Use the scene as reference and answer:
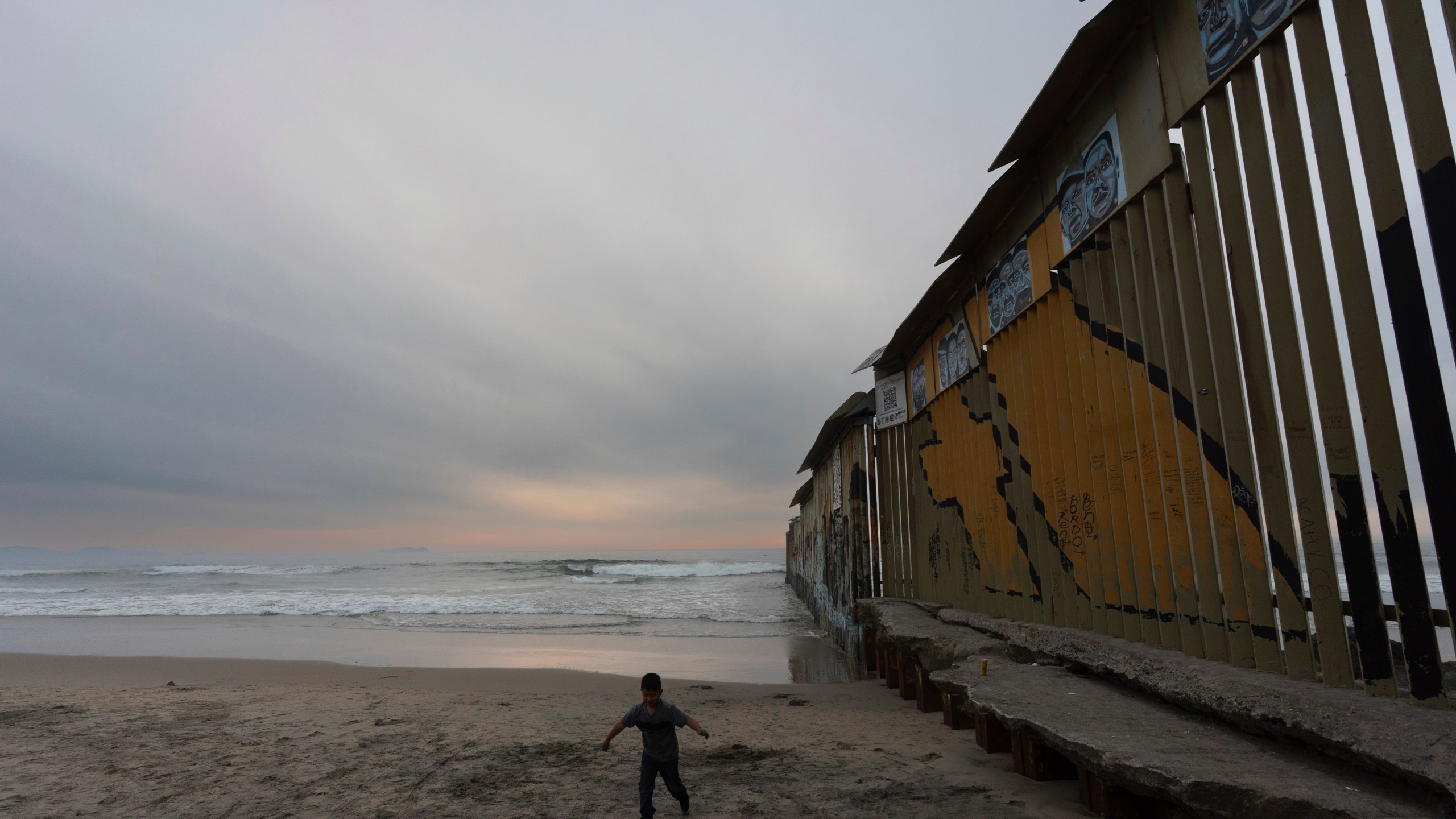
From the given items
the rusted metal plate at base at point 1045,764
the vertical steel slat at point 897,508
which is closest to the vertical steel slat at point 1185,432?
the rusted metal plate at base at point 1045,764

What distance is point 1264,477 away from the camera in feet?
13.6

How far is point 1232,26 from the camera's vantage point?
13.2ft

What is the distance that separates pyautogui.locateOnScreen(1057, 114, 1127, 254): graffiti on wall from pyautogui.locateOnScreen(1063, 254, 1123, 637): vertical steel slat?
0.29 meters

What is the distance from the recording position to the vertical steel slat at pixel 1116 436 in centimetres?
550

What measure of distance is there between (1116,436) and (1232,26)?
2868mm

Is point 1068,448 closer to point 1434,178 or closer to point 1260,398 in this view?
point 1260,398

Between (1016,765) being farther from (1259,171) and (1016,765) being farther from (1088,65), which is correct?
(1088,65)

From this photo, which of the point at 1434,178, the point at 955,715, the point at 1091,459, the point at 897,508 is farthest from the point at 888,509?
the point at 1434,178

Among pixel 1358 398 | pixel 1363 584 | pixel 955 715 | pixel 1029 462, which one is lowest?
pixel 955 715

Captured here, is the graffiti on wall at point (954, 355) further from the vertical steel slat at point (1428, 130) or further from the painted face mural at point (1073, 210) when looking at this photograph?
the vertical steel slat at point (1428, 130)

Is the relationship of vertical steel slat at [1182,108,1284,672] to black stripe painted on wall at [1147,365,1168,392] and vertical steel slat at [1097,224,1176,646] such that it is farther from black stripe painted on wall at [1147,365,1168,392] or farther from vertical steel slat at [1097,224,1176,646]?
vertical steel slat at [1097,224,1176,646]

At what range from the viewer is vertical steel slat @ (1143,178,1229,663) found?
4617 mm

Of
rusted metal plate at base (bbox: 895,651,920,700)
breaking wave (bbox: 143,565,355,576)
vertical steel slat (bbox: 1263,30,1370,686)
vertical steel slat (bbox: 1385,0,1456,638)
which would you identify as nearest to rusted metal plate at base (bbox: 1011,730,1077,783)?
vertical steel slat (bbox: 1263,30,1370,686)

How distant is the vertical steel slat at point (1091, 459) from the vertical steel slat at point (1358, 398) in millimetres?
2263
